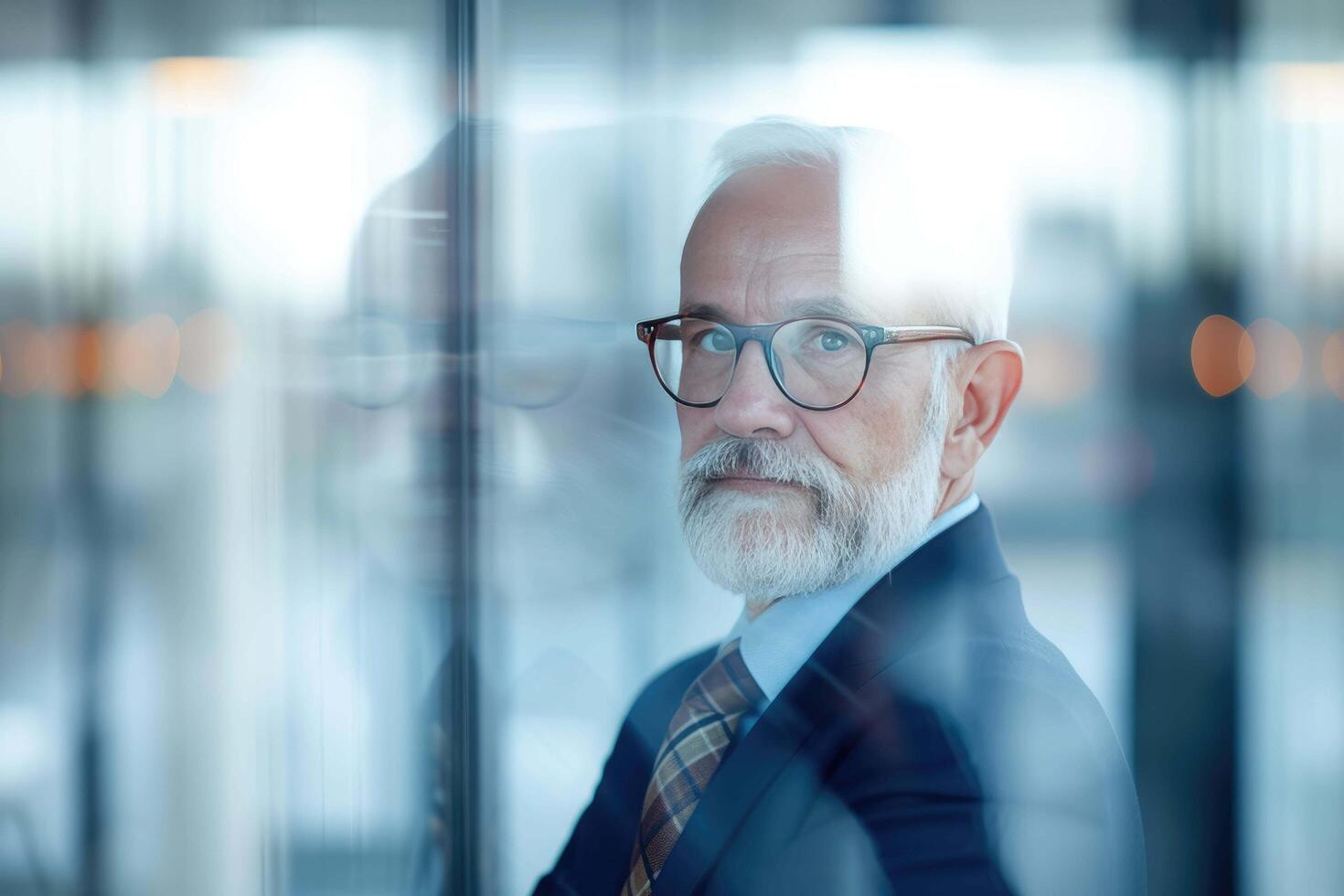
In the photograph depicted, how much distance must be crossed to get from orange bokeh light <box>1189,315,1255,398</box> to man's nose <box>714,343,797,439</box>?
0.42 m

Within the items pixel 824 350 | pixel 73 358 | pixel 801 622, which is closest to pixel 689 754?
pixel 801 622

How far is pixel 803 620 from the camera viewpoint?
1.05 metres

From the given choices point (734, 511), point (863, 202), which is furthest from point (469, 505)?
point (863, 202)

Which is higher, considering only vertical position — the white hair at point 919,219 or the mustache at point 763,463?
the white hair at point 919,219

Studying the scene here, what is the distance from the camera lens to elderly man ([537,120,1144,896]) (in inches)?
39.8

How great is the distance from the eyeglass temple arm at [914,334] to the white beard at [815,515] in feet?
0.11

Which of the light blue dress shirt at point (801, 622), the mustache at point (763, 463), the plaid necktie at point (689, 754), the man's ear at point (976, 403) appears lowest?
the plaid necktie at point (689, 754)

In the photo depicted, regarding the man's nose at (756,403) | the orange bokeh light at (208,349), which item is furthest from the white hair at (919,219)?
the orange bokeh light at (208,349)

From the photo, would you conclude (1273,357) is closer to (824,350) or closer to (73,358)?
(824,350)

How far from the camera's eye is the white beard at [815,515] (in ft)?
3.35

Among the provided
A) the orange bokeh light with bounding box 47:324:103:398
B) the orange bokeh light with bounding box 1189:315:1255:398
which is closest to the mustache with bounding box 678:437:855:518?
the orange bokeh light with bounding box 1189:315:1255:398

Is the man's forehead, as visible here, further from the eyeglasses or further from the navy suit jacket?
the navy suit jacket

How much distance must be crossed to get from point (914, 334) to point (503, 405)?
0.46 m

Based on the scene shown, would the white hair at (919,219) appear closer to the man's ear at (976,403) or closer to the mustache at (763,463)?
the man's ear at (976,403)
